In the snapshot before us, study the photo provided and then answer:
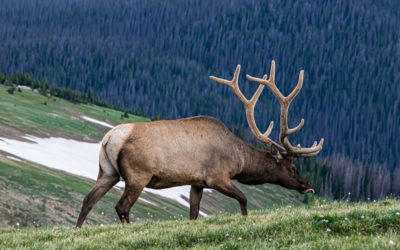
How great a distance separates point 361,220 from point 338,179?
11246cm

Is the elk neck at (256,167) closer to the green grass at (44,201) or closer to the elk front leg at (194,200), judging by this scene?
the elk front leg at (194,200)

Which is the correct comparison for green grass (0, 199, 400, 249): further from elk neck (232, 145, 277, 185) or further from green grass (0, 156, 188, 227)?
green grass (0, 156, 188, 227)

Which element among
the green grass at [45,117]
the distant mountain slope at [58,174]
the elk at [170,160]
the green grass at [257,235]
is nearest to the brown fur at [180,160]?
the elk at [170,160]

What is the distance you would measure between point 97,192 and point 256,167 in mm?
3987

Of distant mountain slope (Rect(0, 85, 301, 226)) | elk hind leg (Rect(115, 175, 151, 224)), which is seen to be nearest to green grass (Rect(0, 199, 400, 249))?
elk hind leg (Rect(115, 175, 151, 224))

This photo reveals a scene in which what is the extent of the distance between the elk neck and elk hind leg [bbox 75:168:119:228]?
3.05 m

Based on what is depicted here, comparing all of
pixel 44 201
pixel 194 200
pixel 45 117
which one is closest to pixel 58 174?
pixel 44 201

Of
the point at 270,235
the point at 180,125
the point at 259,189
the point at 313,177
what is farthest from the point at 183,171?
the point at 313,177

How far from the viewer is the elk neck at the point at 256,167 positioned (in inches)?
556

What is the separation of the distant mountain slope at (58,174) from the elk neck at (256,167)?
14303 mm

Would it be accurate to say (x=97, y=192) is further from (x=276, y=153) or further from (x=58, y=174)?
(x=58, y=174)

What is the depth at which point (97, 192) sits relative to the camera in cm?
1248

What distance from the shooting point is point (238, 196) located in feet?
41.9

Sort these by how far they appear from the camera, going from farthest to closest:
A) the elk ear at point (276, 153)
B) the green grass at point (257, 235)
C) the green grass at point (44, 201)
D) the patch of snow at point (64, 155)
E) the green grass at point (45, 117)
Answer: the green grass at point (45, 117) → the patch of snow at point (64, 155) → the green grass at point (44, 201) → the elk ear at point (276, 153) → the green grass at point (257, 235)
